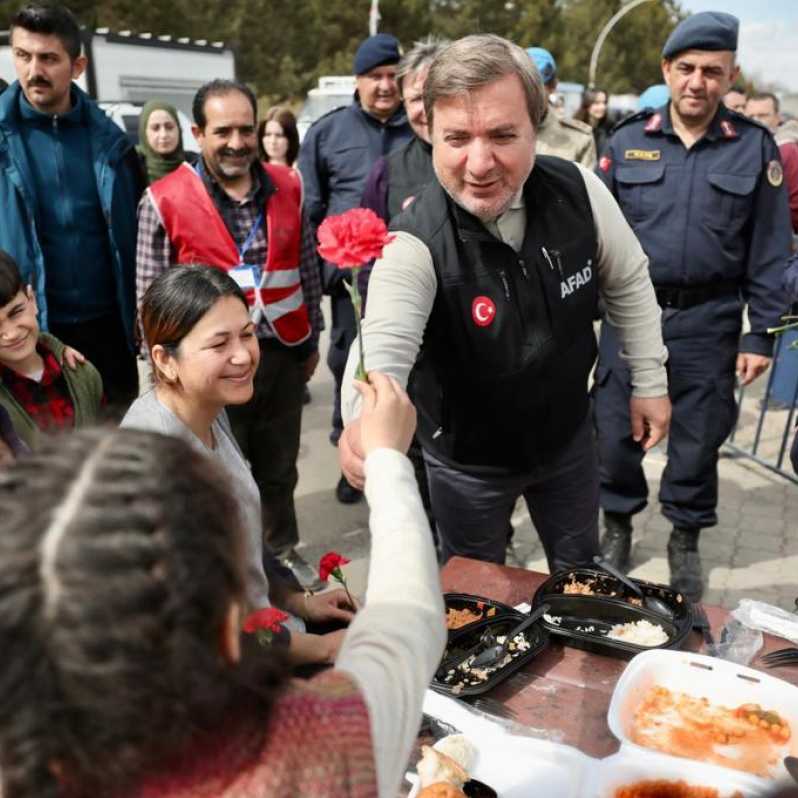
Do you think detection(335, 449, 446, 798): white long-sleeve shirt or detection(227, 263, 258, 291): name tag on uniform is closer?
detection(335, 449, 446, 798): white long-sleeve shirt

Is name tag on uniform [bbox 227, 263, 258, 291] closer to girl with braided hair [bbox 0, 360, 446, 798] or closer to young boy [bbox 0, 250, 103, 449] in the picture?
young boy [bbox 0, 250, 103, 449]

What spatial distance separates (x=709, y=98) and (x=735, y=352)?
3.26 feet

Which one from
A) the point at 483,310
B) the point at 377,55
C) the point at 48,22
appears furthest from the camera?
the point at 377,55

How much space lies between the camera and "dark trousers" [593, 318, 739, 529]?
10.7ft

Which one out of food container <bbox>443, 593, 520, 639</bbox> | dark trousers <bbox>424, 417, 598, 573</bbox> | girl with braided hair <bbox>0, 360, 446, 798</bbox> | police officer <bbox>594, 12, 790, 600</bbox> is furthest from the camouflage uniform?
girl with braided hair <bbox>0, 360, 446, 798</bbox>

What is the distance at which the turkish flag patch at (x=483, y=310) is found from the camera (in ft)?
6.64

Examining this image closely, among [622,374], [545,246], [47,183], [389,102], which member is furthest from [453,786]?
[389,102]

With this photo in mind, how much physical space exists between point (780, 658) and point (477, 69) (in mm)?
1447

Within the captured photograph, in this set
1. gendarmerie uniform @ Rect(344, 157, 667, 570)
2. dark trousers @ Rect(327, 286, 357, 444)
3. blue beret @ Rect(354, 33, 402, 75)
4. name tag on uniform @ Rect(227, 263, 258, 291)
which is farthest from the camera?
dark trousers @ Rect(327, 286, 357, 444)

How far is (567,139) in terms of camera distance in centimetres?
495

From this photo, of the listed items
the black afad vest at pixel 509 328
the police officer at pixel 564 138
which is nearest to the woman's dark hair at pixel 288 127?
the police officer at pixel 564 138

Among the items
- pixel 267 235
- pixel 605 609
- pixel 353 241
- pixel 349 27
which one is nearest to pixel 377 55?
pixel 267 235

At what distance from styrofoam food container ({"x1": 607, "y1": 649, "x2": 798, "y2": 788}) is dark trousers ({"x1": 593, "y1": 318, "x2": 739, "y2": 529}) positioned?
174 cm

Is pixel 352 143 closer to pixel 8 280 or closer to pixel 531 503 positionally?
pixel 8 280
